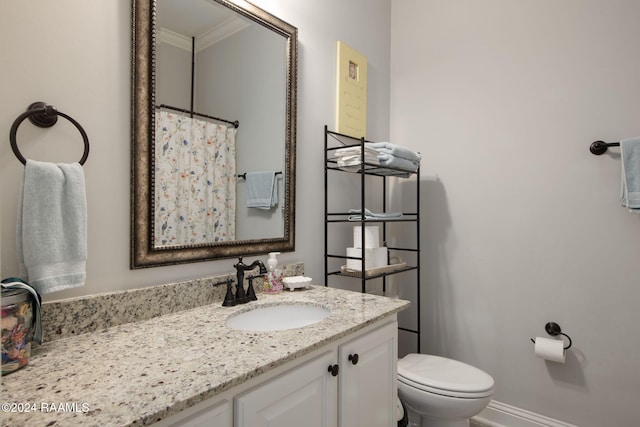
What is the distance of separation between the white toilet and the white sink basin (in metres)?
0.61

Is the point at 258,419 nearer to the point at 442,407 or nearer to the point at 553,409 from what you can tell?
the point at 442,407

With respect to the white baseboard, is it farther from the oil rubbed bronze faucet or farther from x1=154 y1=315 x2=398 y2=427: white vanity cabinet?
the oil rubbed bronze faucet

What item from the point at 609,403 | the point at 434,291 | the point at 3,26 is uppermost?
the point at 3,26

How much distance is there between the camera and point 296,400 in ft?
2.88

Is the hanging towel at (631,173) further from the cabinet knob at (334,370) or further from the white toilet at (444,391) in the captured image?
the cabinet knob at (334,370)

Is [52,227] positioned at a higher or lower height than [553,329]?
higher

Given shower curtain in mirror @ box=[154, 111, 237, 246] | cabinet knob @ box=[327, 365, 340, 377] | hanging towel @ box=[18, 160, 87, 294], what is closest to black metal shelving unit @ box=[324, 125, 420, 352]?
shower curtain in mirror @ box=[154, 111, 237, 246]

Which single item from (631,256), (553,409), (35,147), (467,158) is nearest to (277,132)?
(35,147)

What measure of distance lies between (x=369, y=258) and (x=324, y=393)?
2.83 feet

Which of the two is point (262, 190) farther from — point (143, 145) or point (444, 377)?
point (444, 377)

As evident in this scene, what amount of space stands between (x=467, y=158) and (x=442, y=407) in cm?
133

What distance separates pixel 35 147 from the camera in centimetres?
90

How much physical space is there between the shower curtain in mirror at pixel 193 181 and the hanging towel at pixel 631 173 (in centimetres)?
170

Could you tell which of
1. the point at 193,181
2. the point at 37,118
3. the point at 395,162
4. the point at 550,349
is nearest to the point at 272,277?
the point at 193,181
